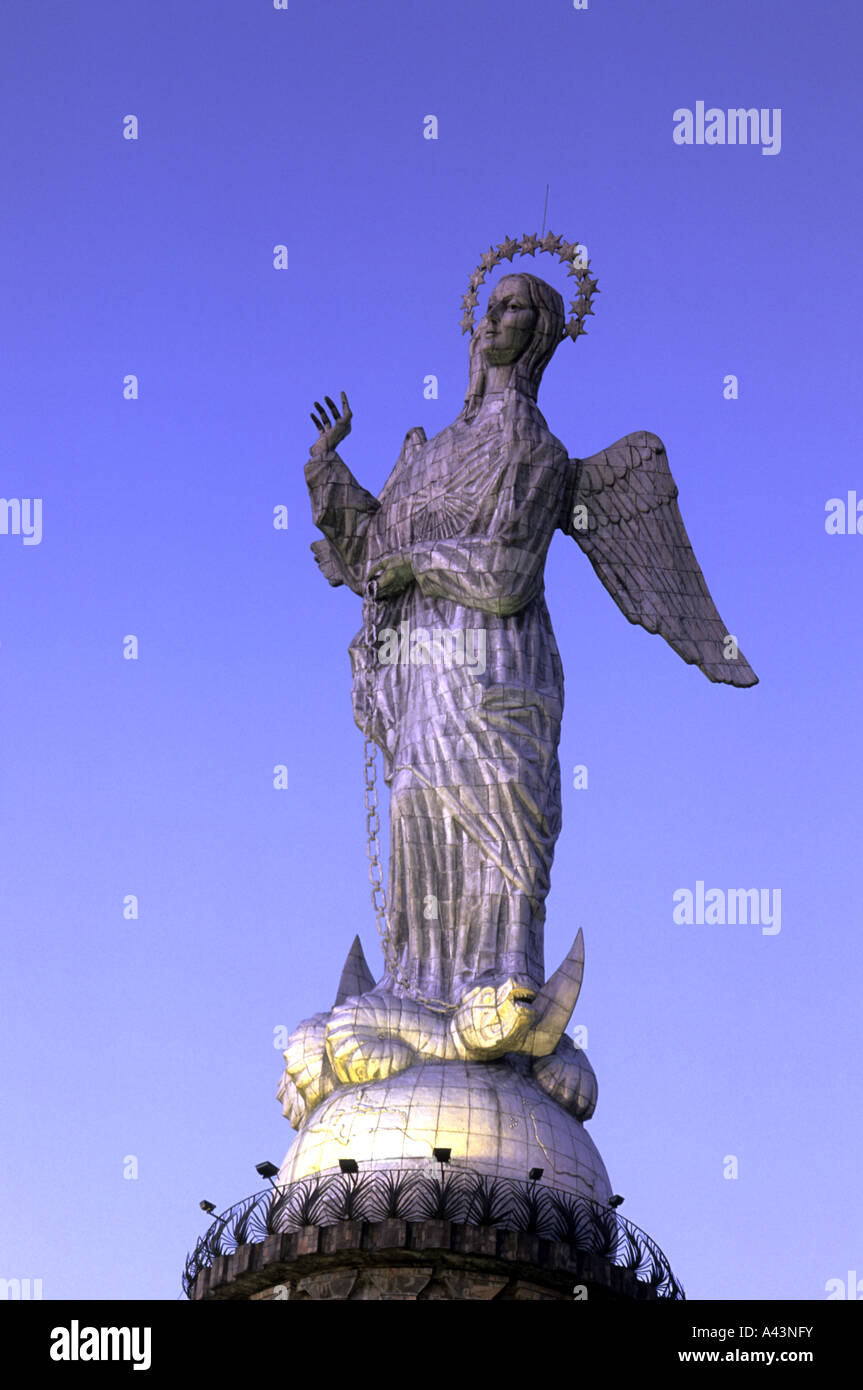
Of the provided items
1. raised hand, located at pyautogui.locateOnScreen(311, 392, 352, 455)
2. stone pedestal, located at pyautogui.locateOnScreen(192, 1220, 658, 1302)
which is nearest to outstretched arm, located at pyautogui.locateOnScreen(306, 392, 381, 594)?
raised hand, located at pyautogui.locateOnScreen(311, 392, 352, 455)

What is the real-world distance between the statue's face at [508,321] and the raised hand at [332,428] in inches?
77.3

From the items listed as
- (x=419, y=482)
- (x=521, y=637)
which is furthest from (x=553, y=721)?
(x=419, y=482)

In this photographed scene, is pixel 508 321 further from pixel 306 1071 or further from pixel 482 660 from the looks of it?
pixel 306 1071

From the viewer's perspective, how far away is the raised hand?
34.3m

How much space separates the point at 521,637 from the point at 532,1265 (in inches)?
328

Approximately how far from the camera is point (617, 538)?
33844mm

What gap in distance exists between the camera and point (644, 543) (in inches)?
1332

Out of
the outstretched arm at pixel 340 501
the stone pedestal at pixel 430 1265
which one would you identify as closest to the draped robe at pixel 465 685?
the outstretched arm at pixel 340 501

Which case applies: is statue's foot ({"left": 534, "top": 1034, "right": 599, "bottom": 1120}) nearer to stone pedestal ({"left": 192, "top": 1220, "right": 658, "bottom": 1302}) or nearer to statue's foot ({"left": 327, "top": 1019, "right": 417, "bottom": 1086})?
statue's foot ({"left": 327, "top": 1019, "right": 417, "bottom": 1086})

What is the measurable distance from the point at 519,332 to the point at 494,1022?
9.22 m

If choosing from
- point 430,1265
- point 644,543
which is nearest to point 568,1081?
point 430,1265
